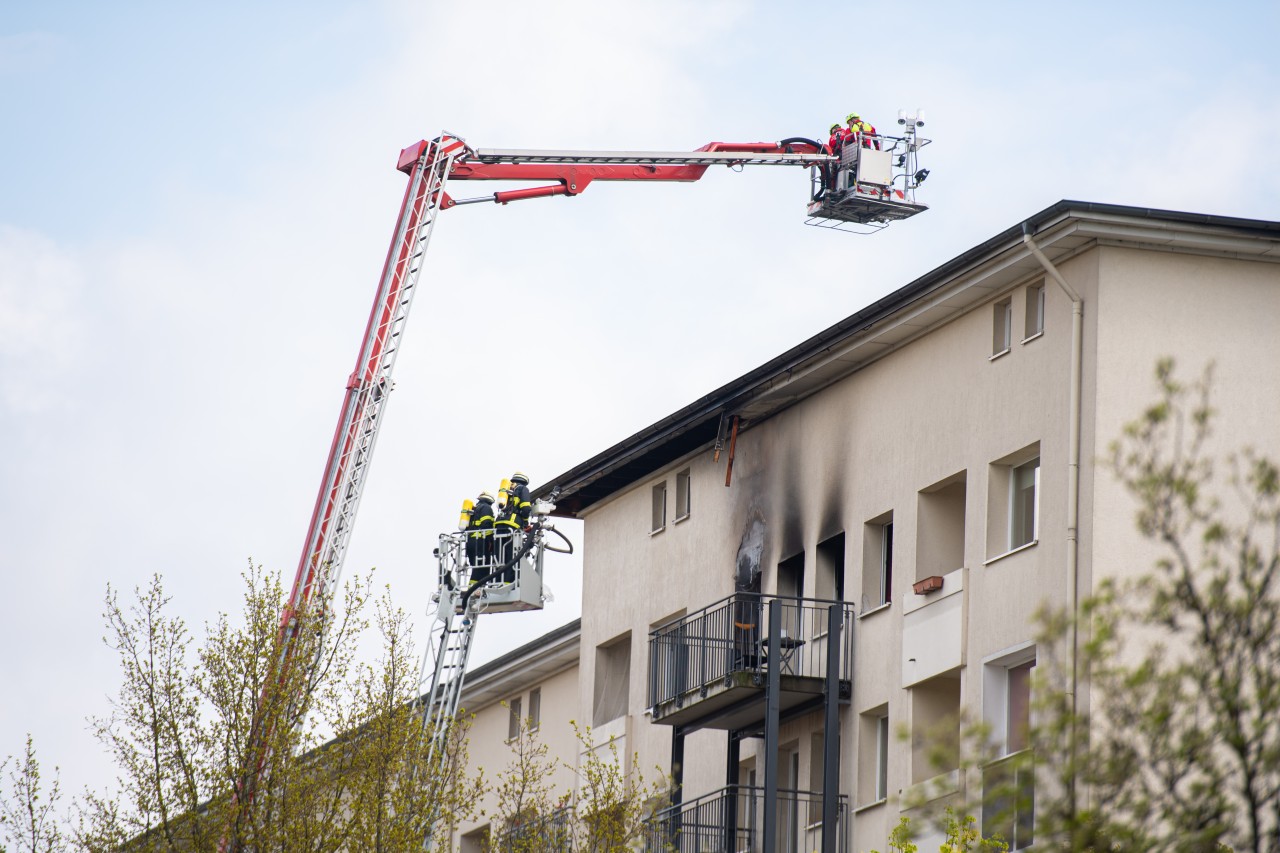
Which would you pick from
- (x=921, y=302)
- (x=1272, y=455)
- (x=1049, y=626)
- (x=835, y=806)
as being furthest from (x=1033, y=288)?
(x=1049, y=626)

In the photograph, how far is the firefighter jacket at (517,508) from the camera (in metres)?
39.8

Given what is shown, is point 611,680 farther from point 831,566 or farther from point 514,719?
point 831,566

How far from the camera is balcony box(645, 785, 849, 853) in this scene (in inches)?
1172

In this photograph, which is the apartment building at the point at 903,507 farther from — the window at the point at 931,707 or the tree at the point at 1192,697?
the tree at the point at 1192,697

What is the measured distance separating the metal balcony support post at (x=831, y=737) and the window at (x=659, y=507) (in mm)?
6763

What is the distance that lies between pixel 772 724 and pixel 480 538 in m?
12.6

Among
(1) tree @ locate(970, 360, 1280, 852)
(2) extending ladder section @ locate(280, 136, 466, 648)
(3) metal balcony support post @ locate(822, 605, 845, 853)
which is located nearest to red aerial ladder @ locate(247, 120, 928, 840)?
(2) extending ladder section @ locate(280, 136, 466, 648)

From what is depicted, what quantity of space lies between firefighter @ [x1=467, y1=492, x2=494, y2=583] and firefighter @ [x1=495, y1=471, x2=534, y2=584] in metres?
0.21

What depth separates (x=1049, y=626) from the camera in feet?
45.9

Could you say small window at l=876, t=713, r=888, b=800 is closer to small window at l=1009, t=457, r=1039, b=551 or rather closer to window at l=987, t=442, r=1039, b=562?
window at l=987, t=442, r=1039, b=562

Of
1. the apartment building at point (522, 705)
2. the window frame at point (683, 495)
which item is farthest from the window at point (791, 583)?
the apartment building at point (522, 705)

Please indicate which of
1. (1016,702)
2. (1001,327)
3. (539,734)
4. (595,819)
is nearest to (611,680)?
(539,734)

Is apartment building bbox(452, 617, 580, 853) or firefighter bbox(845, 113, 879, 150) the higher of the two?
firefighter bbox(845, 113, 879, 150)

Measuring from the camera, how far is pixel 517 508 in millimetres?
39938
